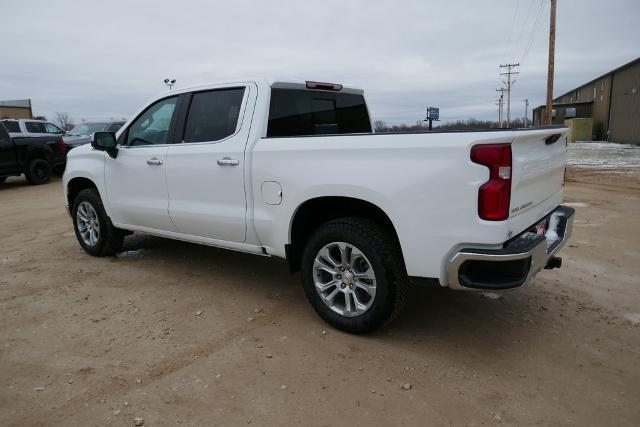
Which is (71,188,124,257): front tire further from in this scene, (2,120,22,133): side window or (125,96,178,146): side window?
(2,120,22,133): side window

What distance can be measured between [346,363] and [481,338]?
1.05 m

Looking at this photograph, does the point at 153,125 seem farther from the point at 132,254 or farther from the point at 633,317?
the point at 633,317

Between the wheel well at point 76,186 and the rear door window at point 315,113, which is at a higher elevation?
the rear door window at point 315,113

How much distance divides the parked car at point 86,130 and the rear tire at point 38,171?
5.17ft

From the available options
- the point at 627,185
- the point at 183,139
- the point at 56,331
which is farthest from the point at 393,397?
the point at 627,185

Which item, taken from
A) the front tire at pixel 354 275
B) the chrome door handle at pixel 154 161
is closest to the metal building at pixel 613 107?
the front tire at pixel 354 275

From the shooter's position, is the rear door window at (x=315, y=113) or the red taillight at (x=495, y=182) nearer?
the red taillight at (x=495, y=182)

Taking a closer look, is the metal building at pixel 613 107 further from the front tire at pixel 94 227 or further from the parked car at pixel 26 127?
the front tire at pixel 94 227

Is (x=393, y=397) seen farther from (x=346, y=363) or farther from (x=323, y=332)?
(x=323, y=332)

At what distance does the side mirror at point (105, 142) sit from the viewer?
15.9 feet

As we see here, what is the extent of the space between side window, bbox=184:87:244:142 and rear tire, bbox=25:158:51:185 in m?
11.3

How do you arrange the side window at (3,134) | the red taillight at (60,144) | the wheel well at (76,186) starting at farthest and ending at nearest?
the red taillight at (60,144)
the side window at (3,134)
the wheel well at (76,186)

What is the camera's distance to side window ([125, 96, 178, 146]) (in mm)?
4645

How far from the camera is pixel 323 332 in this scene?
3.60 m
